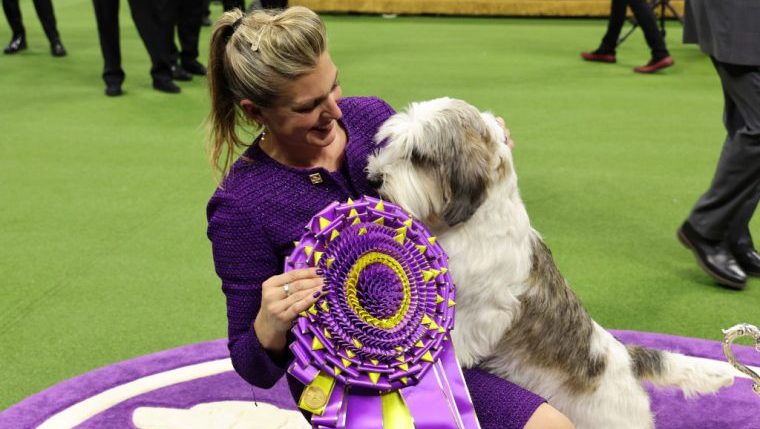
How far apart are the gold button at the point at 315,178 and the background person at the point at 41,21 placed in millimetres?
7490

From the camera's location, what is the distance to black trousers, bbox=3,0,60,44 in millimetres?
8805

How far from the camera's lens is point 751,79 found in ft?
12.1

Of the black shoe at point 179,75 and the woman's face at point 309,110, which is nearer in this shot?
the woman's face at point 309,110

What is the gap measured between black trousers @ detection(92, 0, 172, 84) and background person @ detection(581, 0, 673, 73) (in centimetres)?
417

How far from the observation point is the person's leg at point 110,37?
23.3 ft

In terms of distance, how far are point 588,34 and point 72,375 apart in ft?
27.6

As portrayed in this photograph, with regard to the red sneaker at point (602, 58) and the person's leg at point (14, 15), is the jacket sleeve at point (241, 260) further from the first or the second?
the person's leg at point (14, 15)

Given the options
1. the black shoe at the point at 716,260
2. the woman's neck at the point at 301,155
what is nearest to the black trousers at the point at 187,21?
the black shoe at the point at 716,260

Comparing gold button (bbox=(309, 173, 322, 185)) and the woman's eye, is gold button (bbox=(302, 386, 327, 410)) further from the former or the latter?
the woman's eye

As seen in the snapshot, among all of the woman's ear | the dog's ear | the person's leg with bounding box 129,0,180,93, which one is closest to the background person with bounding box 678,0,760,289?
the dog's ear

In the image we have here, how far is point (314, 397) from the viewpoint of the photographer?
6.64ft

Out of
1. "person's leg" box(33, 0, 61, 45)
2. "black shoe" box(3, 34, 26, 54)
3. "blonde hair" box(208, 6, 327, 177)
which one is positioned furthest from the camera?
"black shoe" box(3, 34, 26, 54)

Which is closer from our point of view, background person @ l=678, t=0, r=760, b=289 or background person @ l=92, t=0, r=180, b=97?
background person @ l=678, t=0, r=760, b=289

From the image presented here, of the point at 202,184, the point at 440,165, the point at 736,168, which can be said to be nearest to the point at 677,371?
the point at 440,165
